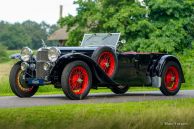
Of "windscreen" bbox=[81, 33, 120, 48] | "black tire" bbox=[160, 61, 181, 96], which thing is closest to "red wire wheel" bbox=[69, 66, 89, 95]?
"windscreen" bbox=[81, 33, 120, 48]

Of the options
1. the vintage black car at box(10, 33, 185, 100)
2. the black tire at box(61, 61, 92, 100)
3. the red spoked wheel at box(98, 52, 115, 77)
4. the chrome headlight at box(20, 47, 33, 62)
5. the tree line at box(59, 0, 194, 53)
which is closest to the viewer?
the black tire at box(61, 61, 92, 100)

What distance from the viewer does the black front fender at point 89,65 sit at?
13.2 m

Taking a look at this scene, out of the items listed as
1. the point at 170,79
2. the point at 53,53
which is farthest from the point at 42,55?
Result: the point at 170,79

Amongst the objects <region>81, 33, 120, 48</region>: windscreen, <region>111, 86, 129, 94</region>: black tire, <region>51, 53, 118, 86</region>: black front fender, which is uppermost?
<region>81, 33, 120, 48</region>: windscreen

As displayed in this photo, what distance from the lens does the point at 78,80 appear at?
1332 cm

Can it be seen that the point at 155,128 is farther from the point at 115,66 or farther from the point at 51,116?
the point at 115,66

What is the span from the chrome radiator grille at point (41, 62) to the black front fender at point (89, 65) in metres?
0.38

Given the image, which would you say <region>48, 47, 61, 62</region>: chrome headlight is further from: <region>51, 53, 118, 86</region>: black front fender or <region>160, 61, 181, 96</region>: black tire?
<region>160, 61, 181, 96</region>: black tire

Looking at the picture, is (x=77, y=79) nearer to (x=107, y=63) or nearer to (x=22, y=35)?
(x=107, y=63)

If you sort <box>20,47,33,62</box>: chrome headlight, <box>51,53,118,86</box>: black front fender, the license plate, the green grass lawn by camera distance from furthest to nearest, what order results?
1. <box>20,47,33,62</box>: chrome headlight
2. the license plate
3. <box>51,53,118,86</box>: black front fender
4. the green grass lawn

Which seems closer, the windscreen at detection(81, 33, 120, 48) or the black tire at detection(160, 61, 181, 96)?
the black tire at detection(160, 61, 181, 96)

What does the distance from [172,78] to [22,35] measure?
339 feet

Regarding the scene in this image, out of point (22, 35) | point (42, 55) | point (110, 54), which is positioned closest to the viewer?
point (42, 55)

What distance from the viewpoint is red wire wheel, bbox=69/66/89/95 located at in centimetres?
1321
